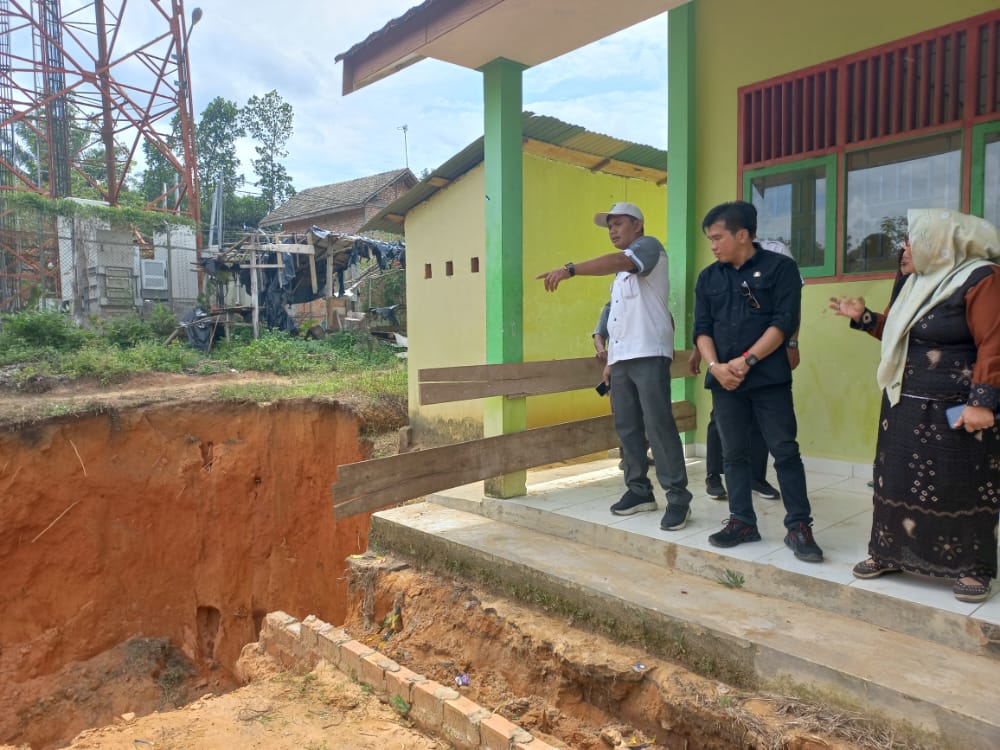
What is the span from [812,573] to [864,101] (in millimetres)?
3533

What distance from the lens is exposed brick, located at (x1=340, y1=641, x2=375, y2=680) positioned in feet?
12.4

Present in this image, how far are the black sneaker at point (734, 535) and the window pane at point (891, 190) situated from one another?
2394 mm

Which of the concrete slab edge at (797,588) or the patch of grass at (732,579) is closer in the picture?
the concrete slab edge at (797,588)

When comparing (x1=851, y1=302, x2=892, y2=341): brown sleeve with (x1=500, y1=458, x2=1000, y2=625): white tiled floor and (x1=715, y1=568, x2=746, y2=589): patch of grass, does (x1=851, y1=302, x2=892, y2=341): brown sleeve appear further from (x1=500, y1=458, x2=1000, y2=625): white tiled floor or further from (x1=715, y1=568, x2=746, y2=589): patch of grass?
(x1=715, y1=568, x2=746, y2=589): patch of grass

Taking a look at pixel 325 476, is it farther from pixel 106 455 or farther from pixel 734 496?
pixel 734 496

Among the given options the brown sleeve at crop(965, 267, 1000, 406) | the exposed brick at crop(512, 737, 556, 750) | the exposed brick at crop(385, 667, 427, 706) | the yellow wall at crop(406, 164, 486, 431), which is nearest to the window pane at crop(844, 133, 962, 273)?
the brown sleeve at crop(965, 267, 1000, 406)

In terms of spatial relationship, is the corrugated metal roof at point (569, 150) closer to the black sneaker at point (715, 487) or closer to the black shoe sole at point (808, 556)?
the black sneaker at point (715, 487)

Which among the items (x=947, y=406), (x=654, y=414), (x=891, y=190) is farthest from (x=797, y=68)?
(x=947, y=406)

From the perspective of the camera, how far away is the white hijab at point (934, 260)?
2791 millimetres

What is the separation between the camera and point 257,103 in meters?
32.4

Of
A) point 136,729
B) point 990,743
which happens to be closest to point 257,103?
point 136,729

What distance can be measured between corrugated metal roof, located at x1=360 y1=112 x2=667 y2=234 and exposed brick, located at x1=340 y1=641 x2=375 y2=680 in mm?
5901

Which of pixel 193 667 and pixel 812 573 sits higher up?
pixel 812 573

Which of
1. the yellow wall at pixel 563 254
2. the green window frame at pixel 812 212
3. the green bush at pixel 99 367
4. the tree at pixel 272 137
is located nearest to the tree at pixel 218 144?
the tree at pixel 272 137
